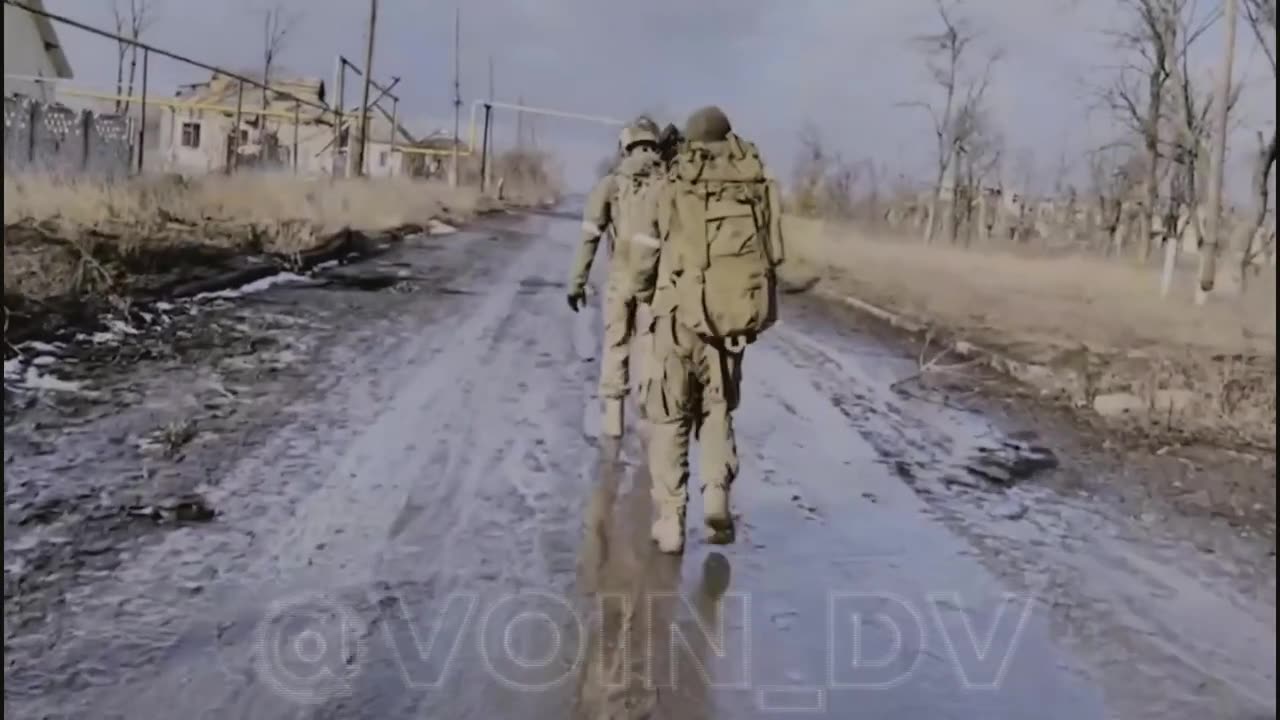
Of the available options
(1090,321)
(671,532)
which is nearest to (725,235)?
(671,532)

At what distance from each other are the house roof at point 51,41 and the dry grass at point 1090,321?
3.13 metres

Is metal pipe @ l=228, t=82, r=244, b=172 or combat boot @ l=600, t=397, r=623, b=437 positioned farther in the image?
metal pipe @ l=228, t=82, r=244, b=172

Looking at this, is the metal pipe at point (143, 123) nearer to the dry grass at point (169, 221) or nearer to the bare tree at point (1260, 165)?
the dry grass at point (169, 221)

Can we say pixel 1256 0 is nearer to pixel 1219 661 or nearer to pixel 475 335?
pixel 1219 661

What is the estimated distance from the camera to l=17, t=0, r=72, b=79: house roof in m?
5.32

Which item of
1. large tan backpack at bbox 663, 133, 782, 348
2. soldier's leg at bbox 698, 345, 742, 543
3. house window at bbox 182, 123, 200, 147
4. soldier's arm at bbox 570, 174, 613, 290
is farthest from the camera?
house window at bbox 182, 123, 200, 147

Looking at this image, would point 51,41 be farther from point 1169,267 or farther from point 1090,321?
point 1090,321

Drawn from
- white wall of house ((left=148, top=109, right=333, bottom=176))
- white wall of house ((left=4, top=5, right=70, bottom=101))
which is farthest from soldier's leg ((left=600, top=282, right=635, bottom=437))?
white wall of house ((left=148, top=109, right=333, bottom=176))

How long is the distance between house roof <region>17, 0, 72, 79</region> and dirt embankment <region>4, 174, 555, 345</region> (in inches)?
34.8

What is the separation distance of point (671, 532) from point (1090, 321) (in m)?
6.88

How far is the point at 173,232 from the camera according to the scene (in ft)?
35.6

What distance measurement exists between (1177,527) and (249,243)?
9.85m

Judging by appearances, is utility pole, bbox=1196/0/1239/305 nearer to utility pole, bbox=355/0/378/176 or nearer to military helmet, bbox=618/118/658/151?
military helmet, bbox=618/118/658/151

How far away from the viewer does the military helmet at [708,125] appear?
13.3 ft
